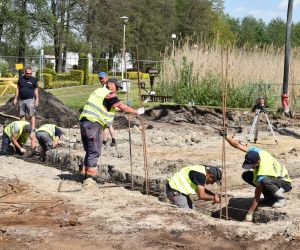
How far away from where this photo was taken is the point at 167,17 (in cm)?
6362

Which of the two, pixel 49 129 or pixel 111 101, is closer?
pixel 111 101

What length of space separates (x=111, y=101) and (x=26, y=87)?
4974mm

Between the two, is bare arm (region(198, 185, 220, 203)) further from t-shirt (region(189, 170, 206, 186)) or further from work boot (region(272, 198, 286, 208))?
work boot (region(272, 198, 286, 208))

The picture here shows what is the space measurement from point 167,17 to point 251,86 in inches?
1695

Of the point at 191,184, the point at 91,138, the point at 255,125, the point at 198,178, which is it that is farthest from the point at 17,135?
the point at 255,125

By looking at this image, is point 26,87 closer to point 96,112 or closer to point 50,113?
point 50,113

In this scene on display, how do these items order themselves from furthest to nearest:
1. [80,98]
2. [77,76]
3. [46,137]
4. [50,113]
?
[77,76], [80,98], [50,113], [46,137]

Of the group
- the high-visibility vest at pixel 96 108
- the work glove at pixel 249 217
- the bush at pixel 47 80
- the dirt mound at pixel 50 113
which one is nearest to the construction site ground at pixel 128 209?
the work glove at pixel 249 217

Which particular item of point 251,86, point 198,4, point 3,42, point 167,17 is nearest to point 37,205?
point 251,86

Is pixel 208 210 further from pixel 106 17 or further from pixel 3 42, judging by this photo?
Result: pixel 106 17

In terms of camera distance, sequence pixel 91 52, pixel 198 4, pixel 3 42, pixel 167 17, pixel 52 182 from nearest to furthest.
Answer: pixel 52 182
pixel 3 42
pixel 91 52
pixel 167 17
pixel 198 4

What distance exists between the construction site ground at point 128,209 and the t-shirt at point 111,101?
125 cm

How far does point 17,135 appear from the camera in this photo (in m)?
11.8

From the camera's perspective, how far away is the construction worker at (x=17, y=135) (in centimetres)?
1166
